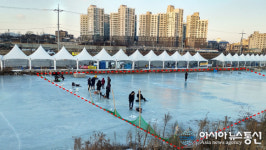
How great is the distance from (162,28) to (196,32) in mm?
26934

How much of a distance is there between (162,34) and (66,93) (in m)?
130

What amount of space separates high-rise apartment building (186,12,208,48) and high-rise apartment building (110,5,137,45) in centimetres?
4580

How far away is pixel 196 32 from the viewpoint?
14625 cm

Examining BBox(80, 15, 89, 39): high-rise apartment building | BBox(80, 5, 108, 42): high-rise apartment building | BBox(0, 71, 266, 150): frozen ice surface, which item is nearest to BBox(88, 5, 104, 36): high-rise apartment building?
BBox(80, 5, 108, 42): high-rise apartment building

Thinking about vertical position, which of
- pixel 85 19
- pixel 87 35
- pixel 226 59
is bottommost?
pixel 226 59

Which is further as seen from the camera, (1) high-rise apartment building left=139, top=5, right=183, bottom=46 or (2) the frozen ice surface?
(1) high-rise apartment building left=139, top=5, right=183, bottom=46

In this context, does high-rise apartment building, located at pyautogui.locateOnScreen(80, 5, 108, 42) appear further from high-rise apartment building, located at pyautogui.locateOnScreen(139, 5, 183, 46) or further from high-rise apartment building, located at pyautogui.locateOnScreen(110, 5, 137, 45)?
high-rise apartment building, located at pyautogui.locateOnScreen(139, 5, 183, 46)

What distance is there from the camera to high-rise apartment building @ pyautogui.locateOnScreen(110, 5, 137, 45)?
127994 mm

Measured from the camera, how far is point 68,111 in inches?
441

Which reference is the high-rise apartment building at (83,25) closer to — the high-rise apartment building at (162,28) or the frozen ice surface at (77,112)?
the high-rise apartment building at (162,28)

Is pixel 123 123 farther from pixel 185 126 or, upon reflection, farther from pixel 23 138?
pixel 23 138

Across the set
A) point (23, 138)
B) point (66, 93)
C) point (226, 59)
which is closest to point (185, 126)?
point (23, 138)

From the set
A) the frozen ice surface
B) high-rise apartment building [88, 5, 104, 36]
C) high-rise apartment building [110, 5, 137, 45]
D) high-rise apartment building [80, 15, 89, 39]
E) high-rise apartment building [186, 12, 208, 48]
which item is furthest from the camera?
high-rise apartment building [80, 15, 89, 39]

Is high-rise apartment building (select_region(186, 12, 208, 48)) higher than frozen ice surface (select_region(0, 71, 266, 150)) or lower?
higher
